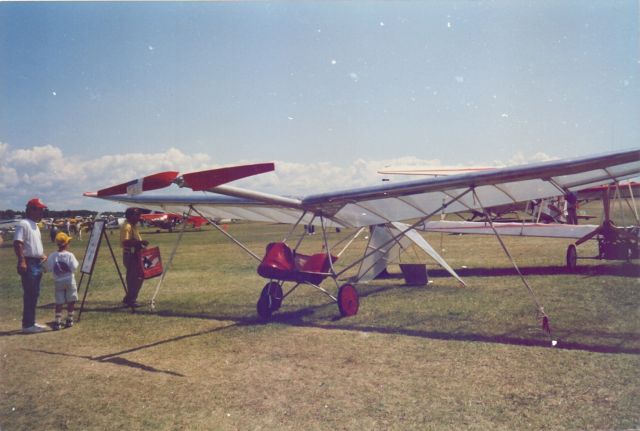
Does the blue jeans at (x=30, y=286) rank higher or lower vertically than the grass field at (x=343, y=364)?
higher

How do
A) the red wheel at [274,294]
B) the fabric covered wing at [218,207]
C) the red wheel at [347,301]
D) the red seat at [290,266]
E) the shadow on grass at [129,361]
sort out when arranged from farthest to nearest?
the fabric covered wing at [218,207]
the red wheel at [274,294]
the red wheel at [347,301]
the red seat at [290,266]
the shadow on grass at [129,361]

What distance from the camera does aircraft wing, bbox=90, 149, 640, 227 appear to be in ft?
19.2

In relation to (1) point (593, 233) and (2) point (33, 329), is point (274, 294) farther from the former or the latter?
(1) point (593, 233)

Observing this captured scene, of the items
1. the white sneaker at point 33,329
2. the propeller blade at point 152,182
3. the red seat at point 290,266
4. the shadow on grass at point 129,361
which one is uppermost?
the propeller blade at point 152,182

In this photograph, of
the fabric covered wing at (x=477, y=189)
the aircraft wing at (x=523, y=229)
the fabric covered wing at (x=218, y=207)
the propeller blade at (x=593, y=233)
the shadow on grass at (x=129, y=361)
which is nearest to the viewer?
the shadow on grass at (x=129, y=361)

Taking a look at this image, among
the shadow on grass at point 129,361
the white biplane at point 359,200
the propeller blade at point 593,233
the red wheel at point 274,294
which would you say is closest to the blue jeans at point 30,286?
the shadow on grass at point 129,361

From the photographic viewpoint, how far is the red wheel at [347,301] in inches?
300

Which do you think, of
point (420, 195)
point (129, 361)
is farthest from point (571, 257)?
point (129, 361)

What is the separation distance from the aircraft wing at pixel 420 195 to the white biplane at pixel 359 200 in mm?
11

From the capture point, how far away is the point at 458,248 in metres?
18.7

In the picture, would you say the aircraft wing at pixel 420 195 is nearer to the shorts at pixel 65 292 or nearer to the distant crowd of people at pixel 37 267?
the distant crowd of people at pixel 37 267

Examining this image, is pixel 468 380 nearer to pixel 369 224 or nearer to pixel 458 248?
pixel 369 224

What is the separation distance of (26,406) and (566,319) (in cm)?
708

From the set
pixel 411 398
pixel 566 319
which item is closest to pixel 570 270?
pixel 566 319
